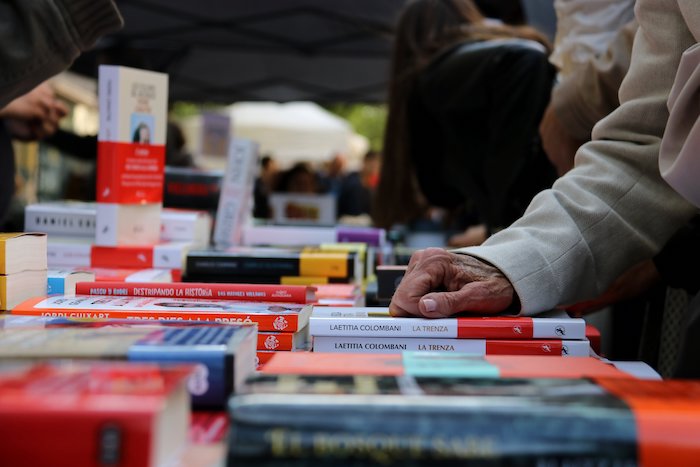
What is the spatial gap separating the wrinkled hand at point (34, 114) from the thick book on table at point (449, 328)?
4.94ft

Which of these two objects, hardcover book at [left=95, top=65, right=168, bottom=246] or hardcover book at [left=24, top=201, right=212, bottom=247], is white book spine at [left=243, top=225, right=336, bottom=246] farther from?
hardcover book at [left=95, top=65, right=168, bottom=246]

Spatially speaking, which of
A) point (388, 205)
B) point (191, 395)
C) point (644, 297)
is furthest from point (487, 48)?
point (191, 395)

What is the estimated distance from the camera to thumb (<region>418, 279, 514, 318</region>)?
1.07 meters

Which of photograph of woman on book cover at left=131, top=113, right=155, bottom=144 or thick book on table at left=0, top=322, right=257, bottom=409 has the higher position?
photograph of woman on book cover at left=131, top=113, right=155, bottom=144

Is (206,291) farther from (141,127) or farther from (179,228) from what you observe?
(179,228)

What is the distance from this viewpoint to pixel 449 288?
3.68 ft

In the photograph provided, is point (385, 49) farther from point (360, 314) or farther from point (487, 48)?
point (360, 314)

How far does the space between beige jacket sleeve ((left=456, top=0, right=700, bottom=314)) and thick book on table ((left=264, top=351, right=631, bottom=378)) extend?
0.31m

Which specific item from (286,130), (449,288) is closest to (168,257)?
(449,288)

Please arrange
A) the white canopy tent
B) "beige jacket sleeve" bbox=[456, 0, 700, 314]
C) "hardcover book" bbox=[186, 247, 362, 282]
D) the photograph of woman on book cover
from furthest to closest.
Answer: the white canopy tent < the photograph of woman on book cover < "hardcover book" bbox=[186, 247, 362, 282] < "beige jacket sleeve" bbox=[456, 0, 700, 314]

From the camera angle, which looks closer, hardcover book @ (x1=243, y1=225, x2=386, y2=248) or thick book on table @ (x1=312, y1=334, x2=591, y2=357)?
thick book on table @ (x1=312, y1=334, x2=591, y2=357)

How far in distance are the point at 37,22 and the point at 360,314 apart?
73 cm

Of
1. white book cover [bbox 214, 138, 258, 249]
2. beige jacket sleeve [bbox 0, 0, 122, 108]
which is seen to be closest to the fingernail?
beige jacket sleeve [bbox 0, 0, 122, 108]

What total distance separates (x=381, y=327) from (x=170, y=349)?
372 millimetres
